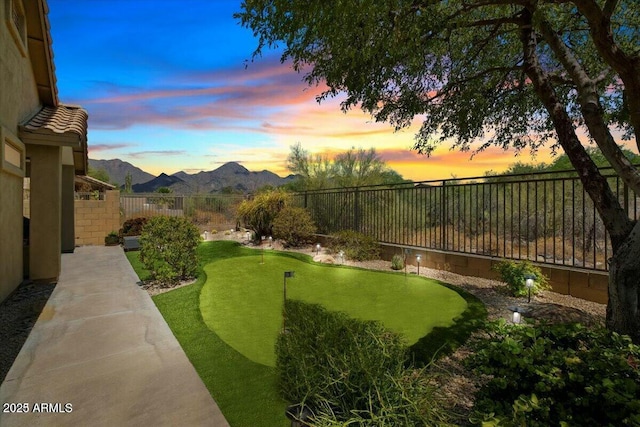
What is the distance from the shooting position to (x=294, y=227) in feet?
40.6

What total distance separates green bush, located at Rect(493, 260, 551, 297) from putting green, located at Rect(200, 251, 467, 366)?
3.74 feet

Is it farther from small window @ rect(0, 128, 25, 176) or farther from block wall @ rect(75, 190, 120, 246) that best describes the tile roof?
block wall @ rect(75, 190, 120, 246)

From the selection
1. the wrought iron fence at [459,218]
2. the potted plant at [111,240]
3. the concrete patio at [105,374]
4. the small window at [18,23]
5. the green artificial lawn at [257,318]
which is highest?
the small window at [18,23]

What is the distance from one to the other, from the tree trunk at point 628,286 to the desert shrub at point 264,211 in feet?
37.0

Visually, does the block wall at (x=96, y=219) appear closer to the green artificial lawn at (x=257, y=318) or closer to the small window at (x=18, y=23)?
the green artificial lawn at (x=257, y=318)

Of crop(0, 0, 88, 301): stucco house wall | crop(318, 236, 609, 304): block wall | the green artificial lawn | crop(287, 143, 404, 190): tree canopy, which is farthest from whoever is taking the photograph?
crop(287, 143, 404, 190): tree canopy

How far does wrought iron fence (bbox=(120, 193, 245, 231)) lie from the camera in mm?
18672

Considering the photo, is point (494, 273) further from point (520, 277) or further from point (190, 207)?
point (190, 207)

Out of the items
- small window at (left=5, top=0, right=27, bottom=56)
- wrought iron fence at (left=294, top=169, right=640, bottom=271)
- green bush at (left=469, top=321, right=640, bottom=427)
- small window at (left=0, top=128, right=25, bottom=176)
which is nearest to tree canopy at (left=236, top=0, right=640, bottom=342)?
wrought iron fence at (left=294, top=169, right=640, bottom=271)

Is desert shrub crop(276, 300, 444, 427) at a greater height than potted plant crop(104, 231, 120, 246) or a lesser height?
greater

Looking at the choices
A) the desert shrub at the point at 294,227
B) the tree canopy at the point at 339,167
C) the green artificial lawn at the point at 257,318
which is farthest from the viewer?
the tree canopy at the point at 339,167

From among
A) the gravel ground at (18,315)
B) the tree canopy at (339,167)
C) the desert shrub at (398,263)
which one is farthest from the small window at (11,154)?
the tree canopy at (339,167)

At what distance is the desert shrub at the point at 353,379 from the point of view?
193cm

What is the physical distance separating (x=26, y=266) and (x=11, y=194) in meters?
2.23
